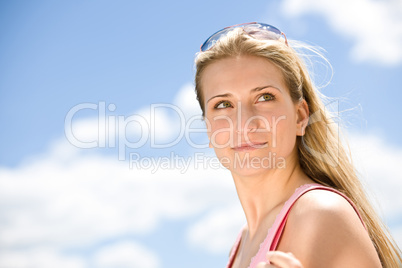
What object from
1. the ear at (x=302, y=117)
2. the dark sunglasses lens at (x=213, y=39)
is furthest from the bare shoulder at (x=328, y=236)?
the dark sunglasses lens at (x=213, y=39)

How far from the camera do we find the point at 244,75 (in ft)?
11.9

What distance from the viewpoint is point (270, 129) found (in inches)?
139

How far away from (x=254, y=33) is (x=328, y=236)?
6.15ft

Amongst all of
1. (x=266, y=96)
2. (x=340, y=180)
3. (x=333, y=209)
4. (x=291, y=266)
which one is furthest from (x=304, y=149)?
(x=291, y=266)

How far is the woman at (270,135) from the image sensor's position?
11.6 feet

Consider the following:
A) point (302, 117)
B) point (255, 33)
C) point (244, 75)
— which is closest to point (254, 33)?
point (255, 33)

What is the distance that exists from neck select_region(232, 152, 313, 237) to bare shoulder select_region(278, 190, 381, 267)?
608 mm

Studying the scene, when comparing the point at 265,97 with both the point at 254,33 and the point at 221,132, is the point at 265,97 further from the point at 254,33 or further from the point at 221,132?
the point at 254,33

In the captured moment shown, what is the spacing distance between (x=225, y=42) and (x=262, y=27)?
41 centimetres

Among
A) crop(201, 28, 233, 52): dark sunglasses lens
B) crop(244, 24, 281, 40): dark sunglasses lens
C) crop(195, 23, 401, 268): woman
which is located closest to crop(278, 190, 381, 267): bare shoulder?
crop(195, 23, 401, 268): woman

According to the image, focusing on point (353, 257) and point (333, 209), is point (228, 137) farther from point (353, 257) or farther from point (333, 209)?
point (353, 257)

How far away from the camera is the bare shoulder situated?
2.83 m

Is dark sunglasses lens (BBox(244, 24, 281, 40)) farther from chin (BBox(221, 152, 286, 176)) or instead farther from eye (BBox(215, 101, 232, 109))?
Answer: chin (BBox(221, 152, 286, 176))

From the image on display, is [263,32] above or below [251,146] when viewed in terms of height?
above
